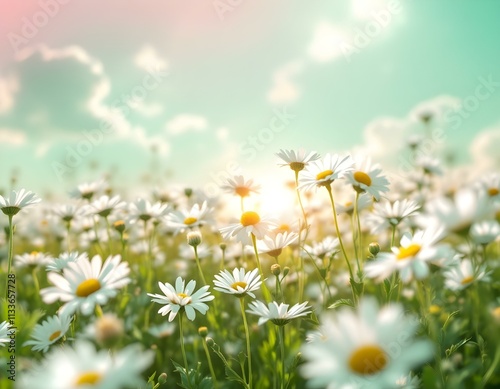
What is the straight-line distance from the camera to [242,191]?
2.93 m

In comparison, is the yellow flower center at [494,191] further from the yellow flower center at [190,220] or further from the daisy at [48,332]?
the daisy at [48,332]

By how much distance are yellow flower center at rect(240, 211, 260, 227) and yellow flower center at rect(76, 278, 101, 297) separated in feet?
3.30

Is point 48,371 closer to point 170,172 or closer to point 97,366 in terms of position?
point 97,366

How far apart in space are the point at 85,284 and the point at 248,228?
100cm

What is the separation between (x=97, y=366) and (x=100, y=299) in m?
0.47

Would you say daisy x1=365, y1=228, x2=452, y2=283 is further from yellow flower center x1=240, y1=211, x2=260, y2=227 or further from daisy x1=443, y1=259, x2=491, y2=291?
daisy x1=443, y1=259, x2=491, y2=291

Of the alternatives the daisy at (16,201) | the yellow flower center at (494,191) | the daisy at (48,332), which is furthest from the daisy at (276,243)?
the yellow flower center at (494,191)

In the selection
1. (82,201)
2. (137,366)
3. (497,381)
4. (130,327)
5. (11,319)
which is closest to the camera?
(137,366)

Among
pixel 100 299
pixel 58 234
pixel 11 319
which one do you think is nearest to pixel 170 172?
pixel 58 234

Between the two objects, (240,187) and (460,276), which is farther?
(240,187)

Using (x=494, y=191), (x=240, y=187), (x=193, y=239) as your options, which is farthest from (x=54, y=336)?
(x=494, y=191)

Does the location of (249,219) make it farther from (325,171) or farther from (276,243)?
(325,171)

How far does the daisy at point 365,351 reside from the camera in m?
1.09

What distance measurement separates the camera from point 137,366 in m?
1.04
